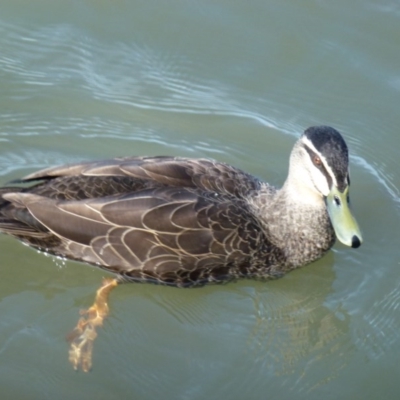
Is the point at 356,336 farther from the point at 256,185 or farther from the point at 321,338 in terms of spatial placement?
the point at 256,185

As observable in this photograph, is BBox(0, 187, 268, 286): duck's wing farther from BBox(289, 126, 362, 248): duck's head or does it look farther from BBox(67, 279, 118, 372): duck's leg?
BBox(289, 126, 362, 248): duck's head

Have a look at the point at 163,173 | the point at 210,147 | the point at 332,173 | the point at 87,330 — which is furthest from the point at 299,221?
the point at 87,330

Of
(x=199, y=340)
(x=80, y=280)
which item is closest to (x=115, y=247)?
(x=80, y=280)

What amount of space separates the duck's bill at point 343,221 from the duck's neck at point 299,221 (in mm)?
418

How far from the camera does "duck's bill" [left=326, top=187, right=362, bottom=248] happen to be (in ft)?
21.2

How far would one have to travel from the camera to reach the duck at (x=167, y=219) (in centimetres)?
634

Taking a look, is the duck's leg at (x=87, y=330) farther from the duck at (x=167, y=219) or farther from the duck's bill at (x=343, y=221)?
the duck's bill at (x=343, y=221)

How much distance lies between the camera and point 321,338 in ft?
21.2

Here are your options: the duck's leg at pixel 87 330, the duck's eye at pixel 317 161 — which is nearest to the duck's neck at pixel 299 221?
the duck's eye at pixel 317 161

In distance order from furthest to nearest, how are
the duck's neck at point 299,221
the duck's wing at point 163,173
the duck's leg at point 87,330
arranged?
the duck's neck at point 299,221, the duck's wing at point 163,173, the duck's leg at point 87,330

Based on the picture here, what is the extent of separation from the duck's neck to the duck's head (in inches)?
9.6

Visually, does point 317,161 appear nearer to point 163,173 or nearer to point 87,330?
point 163,173

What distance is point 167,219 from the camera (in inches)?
250

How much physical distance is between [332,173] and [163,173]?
4.11 ft
